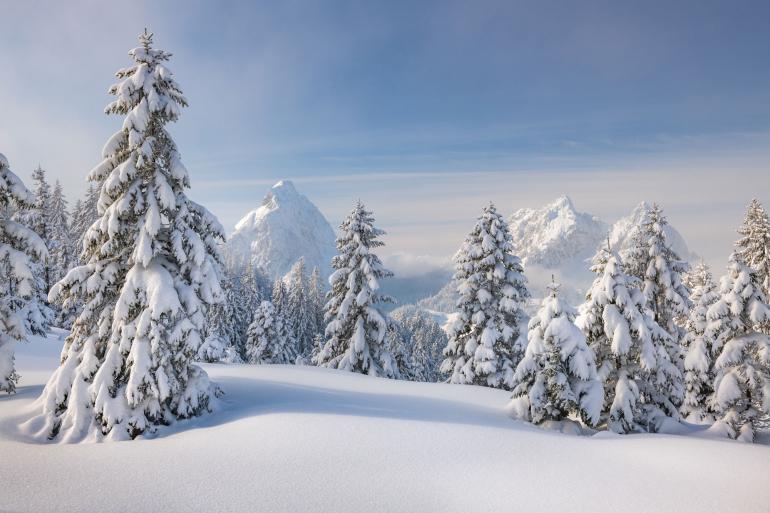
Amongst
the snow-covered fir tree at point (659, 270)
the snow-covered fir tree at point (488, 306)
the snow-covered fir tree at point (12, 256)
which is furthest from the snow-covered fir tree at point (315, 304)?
the snow-covered fir tree at point (12, 256)

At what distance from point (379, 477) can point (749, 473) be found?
→ 649cm

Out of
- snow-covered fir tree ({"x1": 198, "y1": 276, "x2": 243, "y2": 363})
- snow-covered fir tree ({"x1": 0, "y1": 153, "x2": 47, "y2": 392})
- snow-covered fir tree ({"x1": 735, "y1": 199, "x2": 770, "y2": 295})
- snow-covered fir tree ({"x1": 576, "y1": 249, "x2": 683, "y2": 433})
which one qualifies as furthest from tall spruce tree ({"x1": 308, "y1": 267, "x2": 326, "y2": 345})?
snow-covered fir tree ({"x1": 576, "y1": 249, "x2": 683, "y2": 433})

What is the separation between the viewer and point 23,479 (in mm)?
7344

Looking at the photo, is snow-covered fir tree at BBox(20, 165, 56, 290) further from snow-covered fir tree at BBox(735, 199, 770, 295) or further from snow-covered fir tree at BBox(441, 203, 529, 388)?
snow-covered fir tree at BBox(735, 199, 770, 295)

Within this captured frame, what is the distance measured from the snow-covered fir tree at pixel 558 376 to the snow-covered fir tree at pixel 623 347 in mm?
2267

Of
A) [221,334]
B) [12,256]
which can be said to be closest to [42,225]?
[221,334]

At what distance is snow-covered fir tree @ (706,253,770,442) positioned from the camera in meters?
15.6

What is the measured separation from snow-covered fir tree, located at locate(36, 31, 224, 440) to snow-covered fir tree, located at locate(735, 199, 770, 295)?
104 feet

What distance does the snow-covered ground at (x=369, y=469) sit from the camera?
660 centimetres

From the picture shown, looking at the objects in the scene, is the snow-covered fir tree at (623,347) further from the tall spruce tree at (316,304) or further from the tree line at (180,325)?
A: the tall spruce tree at (316,304)

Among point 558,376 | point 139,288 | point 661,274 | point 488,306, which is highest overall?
point 661,274

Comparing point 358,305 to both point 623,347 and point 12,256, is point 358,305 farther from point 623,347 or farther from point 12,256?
point 12,256

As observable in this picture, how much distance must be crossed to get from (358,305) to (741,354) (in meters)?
17.6

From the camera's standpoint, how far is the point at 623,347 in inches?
563
